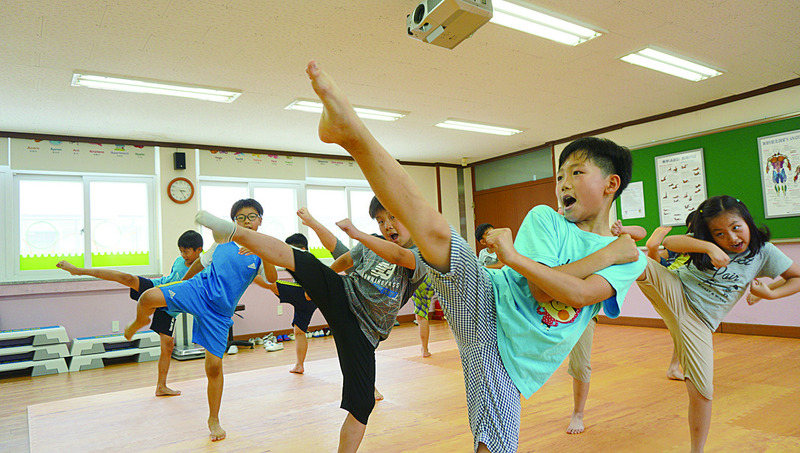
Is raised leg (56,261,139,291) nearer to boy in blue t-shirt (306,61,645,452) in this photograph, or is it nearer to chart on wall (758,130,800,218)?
boy in blue t-shirt (306,61,645,452)

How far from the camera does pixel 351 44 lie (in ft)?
12.5

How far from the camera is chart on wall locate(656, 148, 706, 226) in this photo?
5.80 m

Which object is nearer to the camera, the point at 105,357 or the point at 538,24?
the point at 538,24

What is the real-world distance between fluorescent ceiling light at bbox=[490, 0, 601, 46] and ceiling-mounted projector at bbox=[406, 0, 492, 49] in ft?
1.34

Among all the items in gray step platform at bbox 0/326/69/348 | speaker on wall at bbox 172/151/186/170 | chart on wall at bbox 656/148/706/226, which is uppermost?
speaker on wall at bbox 172/151/186/170

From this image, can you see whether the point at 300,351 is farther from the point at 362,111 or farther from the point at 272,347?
the point at 362,111

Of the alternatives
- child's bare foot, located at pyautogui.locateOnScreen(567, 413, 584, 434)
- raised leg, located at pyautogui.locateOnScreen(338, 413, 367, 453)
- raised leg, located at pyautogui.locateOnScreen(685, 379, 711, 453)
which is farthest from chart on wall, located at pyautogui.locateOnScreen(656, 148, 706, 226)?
raised leg, located at pyautogui.locateOnScreen(338, 413, 367, 453)

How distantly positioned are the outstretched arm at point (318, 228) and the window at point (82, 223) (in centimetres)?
480

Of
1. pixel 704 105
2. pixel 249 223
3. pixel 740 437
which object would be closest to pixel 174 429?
pixel 249 223

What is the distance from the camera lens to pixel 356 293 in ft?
6.54

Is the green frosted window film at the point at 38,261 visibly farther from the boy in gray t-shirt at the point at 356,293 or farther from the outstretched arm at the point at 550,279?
the outstretched arm at the point at 550,279

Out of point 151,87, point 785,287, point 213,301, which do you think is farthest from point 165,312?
point 785,287

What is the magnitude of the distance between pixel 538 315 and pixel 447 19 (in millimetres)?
2297

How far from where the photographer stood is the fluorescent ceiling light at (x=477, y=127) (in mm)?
6211
